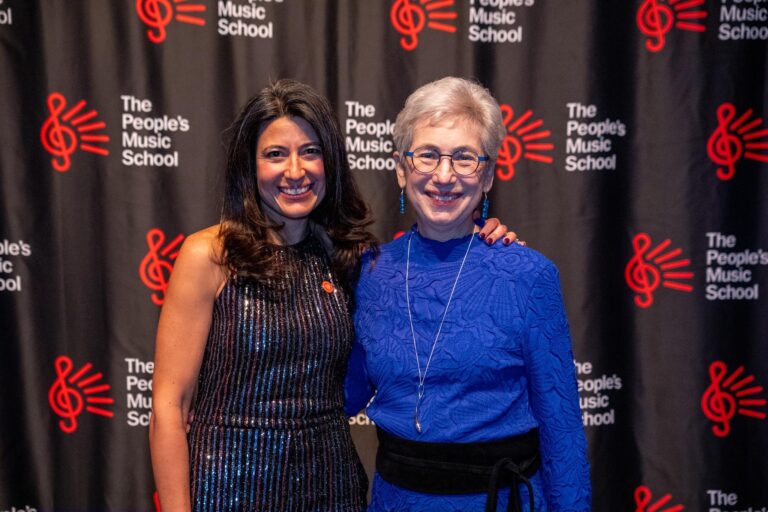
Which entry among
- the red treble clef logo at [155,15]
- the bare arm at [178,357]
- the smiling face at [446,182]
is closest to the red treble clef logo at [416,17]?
the red treble clef logo at [155,15]

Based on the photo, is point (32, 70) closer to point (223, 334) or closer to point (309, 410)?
point (223, 334)

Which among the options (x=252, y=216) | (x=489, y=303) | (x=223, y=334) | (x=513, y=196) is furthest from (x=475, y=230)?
(x=513, y=196)

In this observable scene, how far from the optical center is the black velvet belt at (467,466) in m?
1.47

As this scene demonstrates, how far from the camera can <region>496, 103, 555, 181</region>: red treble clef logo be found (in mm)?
2766

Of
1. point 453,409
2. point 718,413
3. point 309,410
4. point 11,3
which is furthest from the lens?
point 718,413

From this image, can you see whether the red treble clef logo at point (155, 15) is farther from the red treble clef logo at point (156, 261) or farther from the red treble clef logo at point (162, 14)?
the red treble clef logo at point (156, 261)

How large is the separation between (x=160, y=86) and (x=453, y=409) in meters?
1.89

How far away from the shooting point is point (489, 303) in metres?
1.53

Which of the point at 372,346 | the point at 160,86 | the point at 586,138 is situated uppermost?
the point at 160,86

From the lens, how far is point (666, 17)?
2760mm

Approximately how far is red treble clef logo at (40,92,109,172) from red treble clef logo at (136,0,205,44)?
402mm

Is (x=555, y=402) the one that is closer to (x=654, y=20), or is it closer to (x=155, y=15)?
(x=654, y=20)

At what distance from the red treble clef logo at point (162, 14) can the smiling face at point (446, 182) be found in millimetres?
1520

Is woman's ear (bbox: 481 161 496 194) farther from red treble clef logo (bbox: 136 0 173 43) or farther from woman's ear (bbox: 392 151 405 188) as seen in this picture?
red treble clef logo (bbox: 136 0 173 43)
